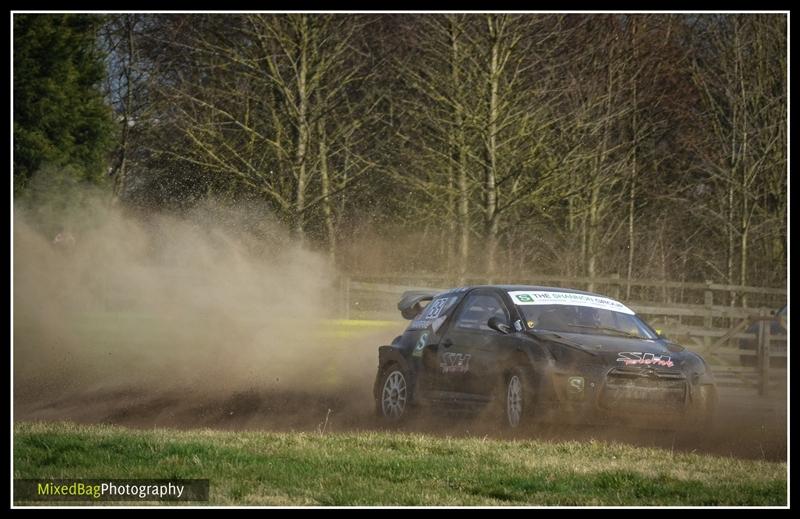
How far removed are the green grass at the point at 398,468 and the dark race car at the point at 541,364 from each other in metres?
0.54

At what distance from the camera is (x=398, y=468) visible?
30.9 ft

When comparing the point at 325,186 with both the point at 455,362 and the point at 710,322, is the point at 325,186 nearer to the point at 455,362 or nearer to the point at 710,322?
the point at 710,322

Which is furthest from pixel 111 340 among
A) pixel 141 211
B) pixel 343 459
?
pixel 141 211

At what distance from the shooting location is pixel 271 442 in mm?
10758

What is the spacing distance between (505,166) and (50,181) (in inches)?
478

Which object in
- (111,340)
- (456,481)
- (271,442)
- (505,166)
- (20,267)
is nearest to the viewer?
(456,481)

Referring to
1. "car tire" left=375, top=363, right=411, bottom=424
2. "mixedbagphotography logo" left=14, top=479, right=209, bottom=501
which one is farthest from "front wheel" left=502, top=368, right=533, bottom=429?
"mixedbagphotography logo" left=14, top=479, right=209, bottom=501

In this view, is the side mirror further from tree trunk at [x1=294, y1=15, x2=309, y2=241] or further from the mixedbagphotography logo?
tree trunk at [x1=294, y1=15, x2=309, y2=241]

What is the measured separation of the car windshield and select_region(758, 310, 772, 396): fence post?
8970 millimetres

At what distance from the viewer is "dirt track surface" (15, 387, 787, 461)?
1137 cm

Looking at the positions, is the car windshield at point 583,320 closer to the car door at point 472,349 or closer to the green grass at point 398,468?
the car door at point 472,349

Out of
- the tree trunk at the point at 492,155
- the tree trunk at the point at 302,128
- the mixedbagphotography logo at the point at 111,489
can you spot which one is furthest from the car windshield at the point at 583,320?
the tree trunk at the point at 302,128

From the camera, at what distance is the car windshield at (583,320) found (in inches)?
468
